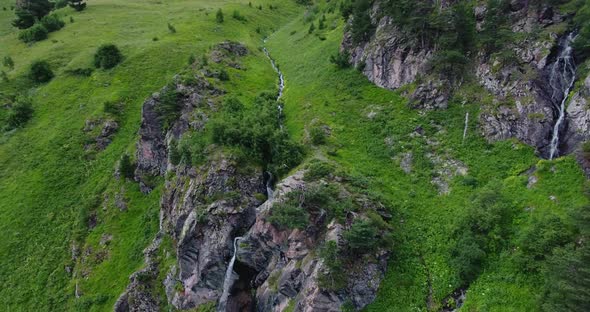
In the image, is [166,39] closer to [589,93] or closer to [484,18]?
[484,18]

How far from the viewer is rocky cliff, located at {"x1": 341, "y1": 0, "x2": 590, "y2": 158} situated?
125 ft

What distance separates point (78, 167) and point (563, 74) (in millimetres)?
67509

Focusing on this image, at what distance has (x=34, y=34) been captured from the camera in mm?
97812

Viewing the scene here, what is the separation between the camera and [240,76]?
7131 cm

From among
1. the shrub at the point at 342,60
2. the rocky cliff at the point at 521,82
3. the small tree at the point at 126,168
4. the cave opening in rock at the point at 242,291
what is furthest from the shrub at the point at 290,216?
the shrub at the point at 342,60

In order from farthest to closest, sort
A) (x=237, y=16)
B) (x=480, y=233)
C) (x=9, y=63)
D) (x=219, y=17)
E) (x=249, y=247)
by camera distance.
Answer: (x=237, y=16), (x=219, y=17), (x=9, y=63), (x=249, y=247), (x=480, y=233)

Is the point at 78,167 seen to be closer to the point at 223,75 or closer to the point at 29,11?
the point at 223,75

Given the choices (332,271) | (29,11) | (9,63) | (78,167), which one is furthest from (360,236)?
(29,11)

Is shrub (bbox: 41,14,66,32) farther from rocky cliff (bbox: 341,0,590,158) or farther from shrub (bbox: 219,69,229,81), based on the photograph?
rocky cliff (bbox: 341,0,590,158)

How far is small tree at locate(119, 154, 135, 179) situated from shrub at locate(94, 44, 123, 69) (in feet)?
112

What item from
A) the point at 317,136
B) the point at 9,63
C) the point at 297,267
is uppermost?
the point at 317,136

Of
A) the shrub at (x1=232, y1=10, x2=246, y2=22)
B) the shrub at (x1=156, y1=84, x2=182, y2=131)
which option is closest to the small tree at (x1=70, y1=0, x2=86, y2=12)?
the shrub at (x1=232, y1=10, x2=246, y2=22)

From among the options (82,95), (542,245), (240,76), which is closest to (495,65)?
(542,245)

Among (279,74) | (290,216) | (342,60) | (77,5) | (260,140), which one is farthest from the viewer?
(77,5)
